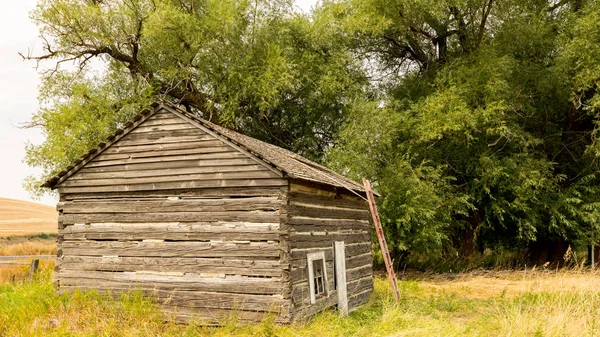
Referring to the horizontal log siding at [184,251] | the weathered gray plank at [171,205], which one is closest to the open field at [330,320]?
the horizontal log siding at [184,251]

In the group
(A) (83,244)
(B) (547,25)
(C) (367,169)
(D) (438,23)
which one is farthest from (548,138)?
(A) (83,244)

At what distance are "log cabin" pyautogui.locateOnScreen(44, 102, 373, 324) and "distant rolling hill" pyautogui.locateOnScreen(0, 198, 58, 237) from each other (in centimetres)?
3546

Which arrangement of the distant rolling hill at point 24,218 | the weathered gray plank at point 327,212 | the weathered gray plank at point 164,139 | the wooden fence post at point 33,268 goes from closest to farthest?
the weathered gray plank at point 327,212 → the weathered gray plank at point 164,139 → the wooden fence post at point 33,268 → the distant rolling hill at point 24,218

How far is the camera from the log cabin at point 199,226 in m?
11.1

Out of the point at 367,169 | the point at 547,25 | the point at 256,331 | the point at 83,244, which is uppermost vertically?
the point at 547,25

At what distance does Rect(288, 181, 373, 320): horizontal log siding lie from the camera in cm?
1137

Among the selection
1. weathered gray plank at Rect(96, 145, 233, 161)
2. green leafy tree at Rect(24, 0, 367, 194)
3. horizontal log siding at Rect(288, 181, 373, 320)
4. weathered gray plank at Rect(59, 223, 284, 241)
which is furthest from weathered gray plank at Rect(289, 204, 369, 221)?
green leafy tree at Rect(24, 0, 367, 194)

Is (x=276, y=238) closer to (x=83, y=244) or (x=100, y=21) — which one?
(x=83, y=244)

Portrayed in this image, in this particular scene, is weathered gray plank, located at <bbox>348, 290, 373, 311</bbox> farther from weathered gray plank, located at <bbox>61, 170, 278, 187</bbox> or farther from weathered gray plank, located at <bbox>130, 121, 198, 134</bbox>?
weathered gray plank, located at <bbox>130, 121, 198, 134</bbox>

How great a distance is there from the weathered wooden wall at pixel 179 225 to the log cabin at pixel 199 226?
24mm

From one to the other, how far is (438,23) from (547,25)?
5111 mm

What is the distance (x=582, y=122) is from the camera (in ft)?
82.8

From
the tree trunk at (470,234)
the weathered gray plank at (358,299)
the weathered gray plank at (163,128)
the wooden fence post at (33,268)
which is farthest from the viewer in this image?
the tree trunk at (470,234)

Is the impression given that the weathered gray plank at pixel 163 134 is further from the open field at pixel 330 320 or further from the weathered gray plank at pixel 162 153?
the open field at pixel 330 320
